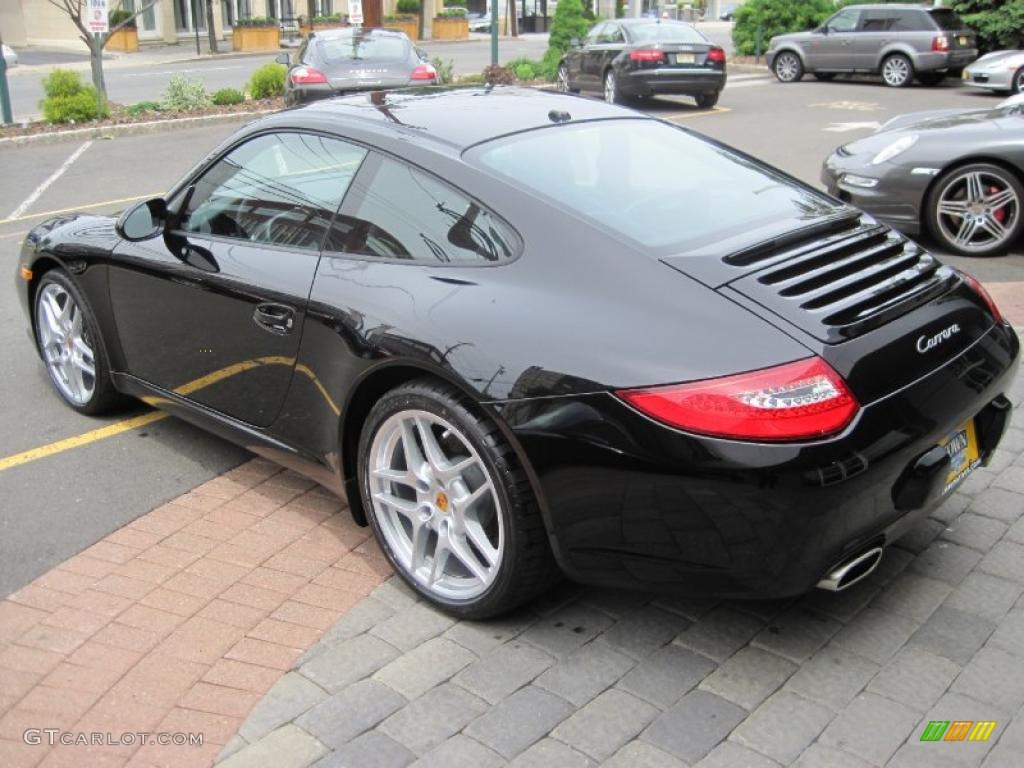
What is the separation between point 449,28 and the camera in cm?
4559

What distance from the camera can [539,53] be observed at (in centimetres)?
3606

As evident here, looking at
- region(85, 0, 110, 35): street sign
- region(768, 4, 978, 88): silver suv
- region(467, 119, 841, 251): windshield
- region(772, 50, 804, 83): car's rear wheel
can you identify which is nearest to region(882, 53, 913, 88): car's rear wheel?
region(768, 4, 978, 88): silver suv

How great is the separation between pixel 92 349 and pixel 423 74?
11.0m

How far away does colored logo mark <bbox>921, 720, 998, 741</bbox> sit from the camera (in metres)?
2.72

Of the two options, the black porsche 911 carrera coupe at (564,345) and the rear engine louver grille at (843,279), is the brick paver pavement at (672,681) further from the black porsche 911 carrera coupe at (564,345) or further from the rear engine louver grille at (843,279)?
the rear engine louver grille at (843,279)

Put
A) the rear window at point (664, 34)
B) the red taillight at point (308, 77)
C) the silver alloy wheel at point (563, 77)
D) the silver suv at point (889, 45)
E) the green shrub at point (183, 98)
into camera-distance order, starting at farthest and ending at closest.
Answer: the silver suv at point (889, 45) → the silver alloy wheel at point (563, 77) → the rear window at point (664, 34) → the green shrub at point (183, 98) → the red taillight at point (308, 77)

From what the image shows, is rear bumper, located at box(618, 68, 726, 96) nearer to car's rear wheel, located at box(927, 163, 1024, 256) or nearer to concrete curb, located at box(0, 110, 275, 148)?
concrete curb, located at box(0, 110, 275, 148)

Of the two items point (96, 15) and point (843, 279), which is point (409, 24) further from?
point (843, 279)

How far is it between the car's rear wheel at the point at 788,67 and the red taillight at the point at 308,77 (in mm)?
11855

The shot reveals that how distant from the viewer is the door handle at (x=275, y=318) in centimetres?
368

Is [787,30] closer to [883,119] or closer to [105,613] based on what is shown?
[883,119]

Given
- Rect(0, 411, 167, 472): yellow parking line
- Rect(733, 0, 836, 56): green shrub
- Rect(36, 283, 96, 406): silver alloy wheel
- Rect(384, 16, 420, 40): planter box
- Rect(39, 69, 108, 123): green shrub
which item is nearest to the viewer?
Rect(0, 411, 167, 472): yellow parking line

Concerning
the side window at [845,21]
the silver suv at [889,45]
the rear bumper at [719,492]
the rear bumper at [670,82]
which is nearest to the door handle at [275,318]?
the rear bumper at [719,492]

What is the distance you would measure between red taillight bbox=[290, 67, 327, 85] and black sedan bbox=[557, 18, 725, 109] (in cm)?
456
